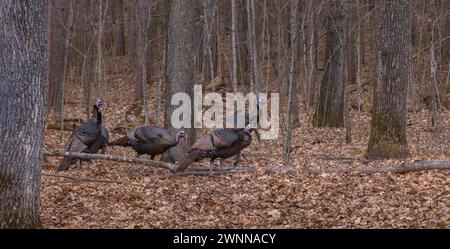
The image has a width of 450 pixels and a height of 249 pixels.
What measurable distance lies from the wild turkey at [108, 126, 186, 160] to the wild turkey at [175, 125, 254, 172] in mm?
858

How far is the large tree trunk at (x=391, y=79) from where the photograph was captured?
11500mm

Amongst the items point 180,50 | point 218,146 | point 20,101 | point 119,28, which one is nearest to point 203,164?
point 218,146

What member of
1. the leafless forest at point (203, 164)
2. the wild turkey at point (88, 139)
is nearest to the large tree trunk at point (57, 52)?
the leafless forest at point (203, 164)

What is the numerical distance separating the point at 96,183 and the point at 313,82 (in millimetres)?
14549

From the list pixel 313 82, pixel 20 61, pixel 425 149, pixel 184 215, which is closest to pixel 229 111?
pixel 313 82

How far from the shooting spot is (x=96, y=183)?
1054 cm

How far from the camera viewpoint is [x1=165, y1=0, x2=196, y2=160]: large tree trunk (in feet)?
40.0

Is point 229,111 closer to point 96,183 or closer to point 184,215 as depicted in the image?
point 96,183

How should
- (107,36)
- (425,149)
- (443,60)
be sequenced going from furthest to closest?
(107,36) < (443,60) < (425,149)

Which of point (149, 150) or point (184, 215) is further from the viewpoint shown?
point (149, 150)

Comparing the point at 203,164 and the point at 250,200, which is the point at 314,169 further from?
the point at 203,164

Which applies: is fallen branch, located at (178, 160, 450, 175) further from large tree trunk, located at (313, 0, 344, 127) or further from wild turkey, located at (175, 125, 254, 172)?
large tree trunk, located at (313, 0, 344, 127)

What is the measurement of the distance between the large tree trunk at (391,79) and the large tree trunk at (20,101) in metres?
6.90

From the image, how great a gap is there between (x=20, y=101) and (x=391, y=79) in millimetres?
7248
